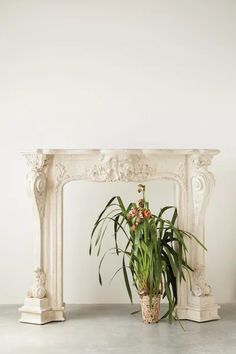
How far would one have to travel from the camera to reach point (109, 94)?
575cm

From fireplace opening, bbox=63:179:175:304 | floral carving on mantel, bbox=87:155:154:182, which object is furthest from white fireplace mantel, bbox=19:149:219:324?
fireplace opening, bbox=63:179:175:304

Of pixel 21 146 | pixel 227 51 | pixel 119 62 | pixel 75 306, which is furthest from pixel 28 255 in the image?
pixel 227 51

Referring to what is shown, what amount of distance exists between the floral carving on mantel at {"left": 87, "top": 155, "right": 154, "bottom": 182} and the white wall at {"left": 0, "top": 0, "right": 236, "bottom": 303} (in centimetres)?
76

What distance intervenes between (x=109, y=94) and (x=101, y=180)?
1066 mm

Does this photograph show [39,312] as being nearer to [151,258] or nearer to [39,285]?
[39,285]

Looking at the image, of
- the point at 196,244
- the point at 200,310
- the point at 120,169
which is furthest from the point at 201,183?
the point at 200,310

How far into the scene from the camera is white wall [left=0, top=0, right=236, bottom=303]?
5730mm

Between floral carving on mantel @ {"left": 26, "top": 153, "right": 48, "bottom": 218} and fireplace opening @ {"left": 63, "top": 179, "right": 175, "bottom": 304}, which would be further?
fireplace opening @ {"left": 63, "top": 179, "right": 175, "bottom": 304}

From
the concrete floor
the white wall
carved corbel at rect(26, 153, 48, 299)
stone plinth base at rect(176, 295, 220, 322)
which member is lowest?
the concrete floor

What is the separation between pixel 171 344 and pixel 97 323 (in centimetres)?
83

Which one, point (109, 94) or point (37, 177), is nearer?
point (37, 177)

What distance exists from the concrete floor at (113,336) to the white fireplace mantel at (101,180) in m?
0.17

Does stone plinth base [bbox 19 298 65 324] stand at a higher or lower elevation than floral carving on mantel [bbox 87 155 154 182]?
lower

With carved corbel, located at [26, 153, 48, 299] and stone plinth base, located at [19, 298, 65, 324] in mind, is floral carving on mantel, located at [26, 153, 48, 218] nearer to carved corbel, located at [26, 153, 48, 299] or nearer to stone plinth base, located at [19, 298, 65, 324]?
carved corbel, located at [26, 153, 48, 299]
